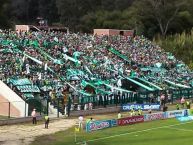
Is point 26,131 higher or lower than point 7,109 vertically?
lower

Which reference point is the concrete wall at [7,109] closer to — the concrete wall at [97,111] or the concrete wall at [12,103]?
the concrete wall at [12,103]

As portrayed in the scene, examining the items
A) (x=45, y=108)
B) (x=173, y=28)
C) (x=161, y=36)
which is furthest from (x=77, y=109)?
(x=173, y=28)

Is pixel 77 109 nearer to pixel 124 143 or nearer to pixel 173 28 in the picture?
pixel 124 143

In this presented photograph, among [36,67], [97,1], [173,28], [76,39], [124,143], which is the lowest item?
[124,143]

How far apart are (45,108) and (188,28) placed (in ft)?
195

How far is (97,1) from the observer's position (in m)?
129

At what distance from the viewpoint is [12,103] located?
1866 inches

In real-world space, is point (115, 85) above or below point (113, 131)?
above

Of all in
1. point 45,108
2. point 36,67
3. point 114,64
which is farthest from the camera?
point 114,64

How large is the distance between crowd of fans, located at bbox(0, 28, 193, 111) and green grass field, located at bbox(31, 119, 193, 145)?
383 inches

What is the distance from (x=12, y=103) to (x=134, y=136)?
13.0 m

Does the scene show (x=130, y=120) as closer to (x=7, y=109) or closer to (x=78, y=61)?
(x=7, y=109)

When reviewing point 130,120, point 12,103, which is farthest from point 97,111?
point 12,103

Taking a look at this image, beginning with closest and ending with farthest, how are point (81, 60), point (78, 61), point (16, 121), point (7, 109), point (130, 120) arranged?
point (16, 121)
point (130, 120)
point (7, 109)
point (78, 61)
point (81, 60)
